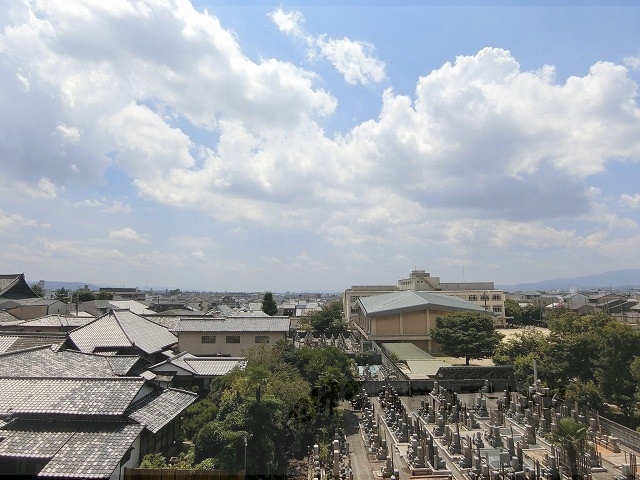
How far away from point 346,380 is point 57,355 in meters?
16.0

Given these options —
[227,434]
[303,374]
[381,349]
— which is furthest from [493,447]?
[381,349]

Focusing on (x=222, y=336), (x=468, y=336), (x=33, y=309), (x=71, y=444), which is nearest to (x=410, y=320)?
(x=468, y=336)

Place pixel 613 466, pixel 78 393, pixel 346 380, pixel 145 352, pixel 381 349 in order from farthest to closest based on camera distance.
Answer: pixel 381 349 → pixel 145 352 → pixel 346 380 → pixel 613 466 → pixel 78 393

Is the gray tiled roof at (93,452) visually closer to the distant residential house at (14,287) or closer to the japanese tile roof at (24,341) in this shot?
the japanese tile roof at (24,341)

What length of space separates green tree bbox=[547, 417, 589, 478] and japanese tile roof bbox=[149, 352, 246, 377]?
58.1 ft

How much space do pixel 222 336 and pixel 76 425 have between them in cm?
2479

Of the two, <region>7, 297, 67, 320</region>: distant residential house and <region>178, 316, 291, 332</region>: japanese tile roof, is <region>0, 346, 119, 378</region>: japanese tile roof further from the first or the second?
<region>7, 297, 67, 320</region>: distant residential house

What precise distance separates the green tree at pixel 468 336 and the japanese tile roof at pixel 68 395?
35.7m

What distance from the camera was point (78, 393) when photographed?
53.7 feet

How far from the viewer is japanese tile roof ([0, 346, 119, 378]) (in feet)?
64.6

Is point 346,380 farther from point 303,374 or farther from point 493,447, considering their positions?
point 493,447

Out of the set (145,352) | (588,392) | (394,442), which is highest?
(145,352)

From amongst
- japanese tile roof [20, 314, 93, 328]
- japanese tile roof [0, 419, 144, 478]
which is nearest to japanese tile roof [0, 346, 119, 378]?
japanese tile roof [0, 419, 144, 478]

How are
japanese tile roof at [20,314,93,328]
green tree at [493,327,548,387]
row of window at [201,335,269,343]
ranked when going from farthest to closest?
japanese tile roof at [20,314,93,328], row of window at [201,335,269,343], green tree at [493,327,548,387]
